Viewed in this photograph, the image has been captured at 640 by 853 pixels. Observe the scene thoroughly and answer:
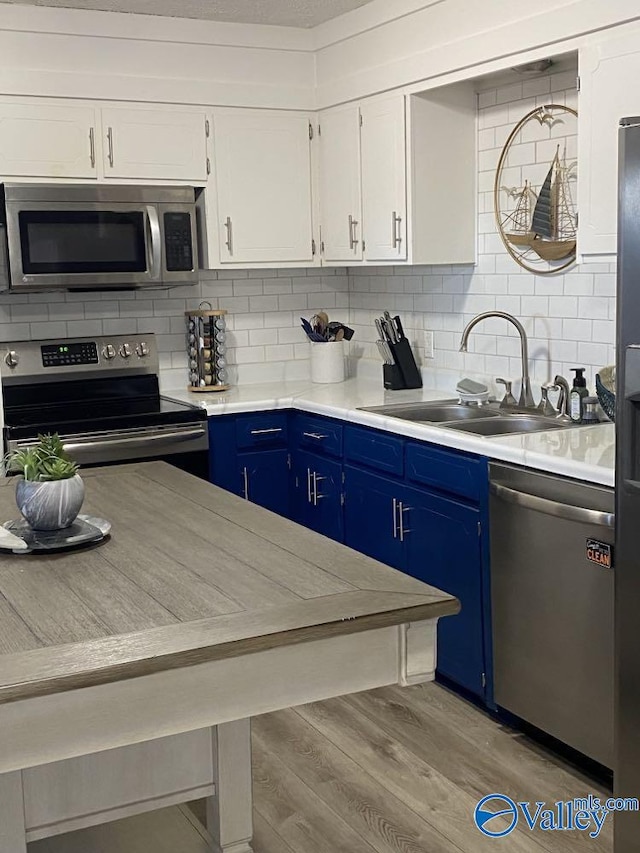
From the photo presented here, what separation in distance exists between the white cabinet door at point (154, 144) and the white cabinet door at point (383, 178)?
742 millimetres

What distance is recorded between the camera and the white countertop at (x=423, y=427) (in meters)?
3.07

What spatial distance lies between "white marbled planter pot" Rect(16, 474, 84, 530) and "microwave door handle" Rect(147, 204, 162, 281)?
2362mm

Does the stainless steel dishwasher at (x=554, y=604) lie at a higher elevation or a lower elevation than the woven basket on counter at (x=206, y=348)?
lower

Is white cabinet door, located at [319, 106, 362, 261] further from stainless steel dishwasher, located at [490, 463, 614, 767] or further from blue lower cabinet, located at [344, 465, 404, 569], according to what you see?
stainless steel dishwasher, located at [490, 463, 614, 767]

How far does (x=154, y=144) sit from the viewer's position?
4.57 meters

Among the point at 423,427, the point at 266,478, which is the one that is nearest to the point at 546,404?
the point at 423,427

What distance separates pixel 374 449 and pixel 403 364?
85cm

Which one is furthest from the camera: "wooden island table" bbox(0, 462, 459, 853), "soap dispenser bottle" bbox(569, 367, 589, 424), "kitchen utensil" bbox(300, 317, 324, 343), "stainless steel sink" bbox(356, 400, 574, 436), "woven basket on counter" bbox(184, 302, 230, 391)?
"kitchen utensil" bbox(300, 317, 324, 343)

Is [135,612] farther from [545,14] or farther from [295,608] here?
[545,14]

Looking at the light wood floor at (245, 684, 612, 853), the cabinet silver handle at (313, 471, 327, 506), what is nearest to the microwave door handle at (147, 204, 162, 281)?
the cabinet silver handle at (313, 471, 327, 506)

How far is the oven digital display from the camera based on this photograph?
475 cm

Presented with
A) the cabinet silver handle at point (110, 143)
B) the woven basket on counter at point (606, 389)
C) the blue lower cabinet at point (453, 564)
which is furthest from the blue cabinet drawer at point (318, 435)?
the cabinet silver handle at point (110, 143)

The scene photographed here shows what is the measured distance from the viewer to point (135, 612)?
74.1 inches

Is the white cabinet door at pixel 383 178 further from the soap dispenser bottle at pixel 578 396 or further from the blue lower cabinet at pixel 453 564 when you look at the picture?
the blue lower cabinet at pixel 453 564
